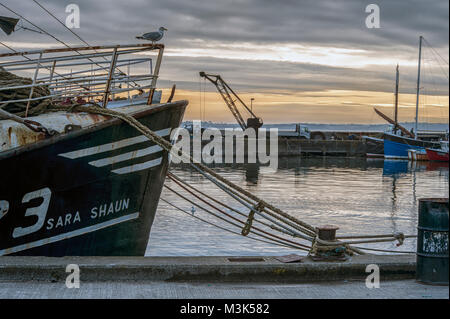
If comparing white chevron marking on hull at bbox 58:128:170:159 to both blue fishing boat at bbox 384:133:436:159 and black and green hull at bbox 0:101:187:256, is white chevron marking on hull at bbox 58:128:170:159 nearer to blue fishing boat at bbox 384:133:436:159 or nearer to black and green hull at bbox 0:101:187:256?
black and green hull at bbox 0:101:187:256

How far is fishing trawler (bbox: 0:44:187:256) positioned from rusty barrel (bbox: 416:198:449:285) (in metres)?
4.38

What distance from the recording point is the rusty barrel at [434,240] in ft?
20.1

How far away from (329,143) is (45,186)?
222 feet

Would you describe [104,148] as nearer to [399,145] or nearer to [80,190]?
[80,190]

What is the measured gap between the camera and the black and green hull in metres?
7.87

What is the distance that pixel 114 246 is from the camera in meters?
9.04

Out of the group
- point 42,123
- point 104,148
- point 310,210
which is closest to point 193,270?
point 104,148

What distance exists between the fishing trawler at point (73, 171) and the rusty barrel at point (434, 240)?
→ 4378 mm

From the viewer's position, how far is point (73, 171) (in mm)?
8195

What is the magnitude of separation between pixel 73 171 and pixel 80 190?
1.01ft
